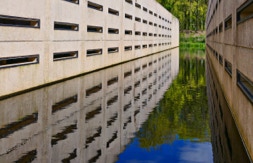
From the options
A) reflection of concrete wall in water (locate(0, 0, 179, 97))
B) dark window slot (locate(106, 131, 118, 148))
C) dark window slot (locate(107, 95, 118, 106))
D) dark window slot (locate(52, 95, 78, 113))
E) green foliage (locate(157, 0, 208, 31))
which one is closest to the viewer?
dark window slot (locate(106, 131, 118, 148))

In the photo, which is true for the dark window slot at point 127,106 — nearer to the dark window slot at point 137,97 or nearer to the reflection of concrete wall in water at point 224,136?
the dark window slot at point 137,97

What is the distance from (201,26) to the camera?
119 m

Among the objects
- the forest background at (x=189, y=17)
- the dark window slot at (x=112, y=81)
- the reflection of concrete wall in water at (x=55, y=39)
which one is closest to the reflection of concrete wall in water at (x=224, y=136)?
the dark window slot at (x=112, y=81)

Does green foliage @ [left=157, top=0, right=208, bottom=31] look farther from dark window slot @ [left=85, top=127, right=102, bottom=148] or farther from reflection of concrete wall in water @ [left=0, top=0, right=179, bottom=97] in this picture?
dark window slot @ [left=85, top=127, right=102, bottom=148]

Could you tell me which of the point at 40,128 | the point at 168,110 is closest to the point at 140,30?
the point at 168,110

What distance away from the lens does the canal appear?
6.96 meters

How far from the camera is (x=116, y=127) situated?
938 cm

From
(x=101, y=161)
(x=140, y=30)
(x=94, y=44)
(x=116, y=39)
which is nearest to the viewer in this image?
(x=101, y=161)

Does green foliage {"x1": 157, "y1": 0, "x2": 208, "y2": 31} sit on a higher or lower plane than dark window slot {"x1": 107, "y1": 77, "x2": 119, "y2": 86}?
higher

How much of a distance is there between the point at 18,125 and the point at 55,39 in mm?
9547

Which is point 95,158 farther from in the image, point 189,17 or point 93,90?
point 189,17

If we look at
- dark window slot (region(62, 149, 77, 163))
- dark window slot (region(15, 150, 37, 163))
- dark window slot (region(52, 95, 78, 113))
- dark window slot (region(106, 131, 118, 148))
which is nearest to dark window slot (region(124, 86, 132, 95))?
dark window slot (region(52, 95, 78, 113))

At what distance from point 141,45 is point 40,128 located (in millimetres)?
36985

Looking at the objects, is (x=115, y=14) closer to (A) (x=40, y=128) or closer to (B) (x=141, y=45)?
(B) (x=141, y=45)
